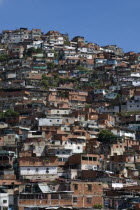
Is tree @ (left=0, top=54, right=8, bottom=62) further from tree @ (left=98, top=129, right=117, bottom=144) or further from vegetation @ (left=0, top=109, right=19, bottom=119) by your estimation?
tree @ (left=98, top=129, right=117, bottom=144)

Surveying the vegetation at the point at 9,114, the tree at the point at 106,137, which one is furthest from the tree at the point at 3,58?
the tree at the point at 106,137

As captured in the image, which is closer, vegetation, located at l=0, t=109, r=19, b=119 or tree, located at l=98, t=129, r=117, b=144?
tree, located at l=98, t=129, r=117, b=144

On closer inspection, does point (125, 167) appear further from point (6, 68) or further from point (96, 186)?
point (6, 68)

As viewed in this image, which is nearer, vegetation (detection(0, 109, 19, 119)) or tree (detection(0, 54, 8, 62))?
vegetation (detection(0, 109, 19, 119))

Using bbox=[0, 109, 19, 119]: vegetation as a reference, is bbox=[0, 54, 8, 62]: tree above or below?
above

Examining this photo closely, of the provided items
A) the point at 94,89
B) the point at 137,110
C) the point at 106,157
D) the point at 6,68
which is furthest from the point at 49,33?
the point at 106,157

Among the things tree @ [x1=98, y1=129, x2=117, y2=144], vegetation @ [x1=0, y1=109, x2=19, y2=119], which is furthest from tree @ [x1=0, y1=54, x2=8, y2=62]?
tree @ [x1=98, y1=129, x2=117, y2=144]

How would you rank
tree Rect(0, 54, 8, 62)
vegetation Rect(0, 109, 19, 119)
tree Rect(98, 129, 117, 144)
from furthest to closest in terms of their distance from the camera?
1. tree Rect(0, 54, 8, 62)
2. vegetation Rect(0, 109, 19, 119)
3. tree Rect(98, 129, 117, 144)

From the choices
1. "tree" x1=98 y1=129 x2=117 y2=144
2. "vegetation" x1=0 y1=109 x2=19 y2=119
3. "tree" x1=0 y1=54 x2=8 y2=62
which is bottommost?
"tree" x1=98 y1=129 x2=117 y2=144

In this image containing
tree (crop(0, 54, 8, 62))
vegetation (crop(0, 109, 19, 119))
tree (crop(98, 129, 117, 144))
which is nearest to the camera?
tree (crop(98, 129, 117, 144))
